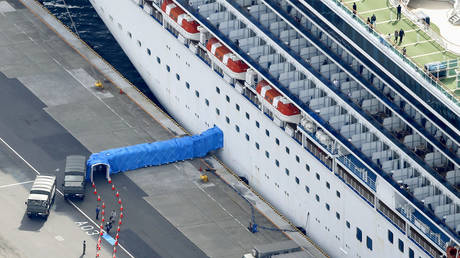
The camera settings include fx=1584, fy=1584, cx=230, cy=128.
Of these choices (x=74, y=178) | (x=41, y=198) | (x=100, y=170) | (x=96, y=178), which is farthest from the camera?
(x=100, y=170)

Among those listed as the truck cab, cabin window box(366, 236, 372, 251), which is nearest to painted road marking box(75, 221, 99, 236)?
the truck cab

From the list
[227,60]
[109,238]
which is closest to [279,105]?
[227,60]

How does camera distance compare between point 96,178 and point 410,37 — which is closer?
point 410,37

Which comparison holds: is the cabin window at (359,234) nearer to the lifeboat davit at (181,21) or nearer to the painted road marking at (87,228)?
the painted road marking at (87,228)

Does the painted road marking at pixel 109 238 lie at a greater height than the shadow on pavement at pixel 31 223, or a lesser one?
lesser

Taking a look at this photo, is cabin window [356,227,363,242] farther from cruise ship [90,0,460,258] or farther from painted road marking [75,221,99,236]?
painted road marking [75,221,99,236]

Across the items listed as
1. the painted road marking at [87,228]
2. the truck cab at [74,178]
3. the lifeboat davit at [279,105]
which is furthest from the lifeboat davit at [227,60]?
the painted road marking at [87,228]

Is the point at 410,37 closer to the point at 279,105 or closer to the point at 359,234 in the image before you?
the point at 279,105
